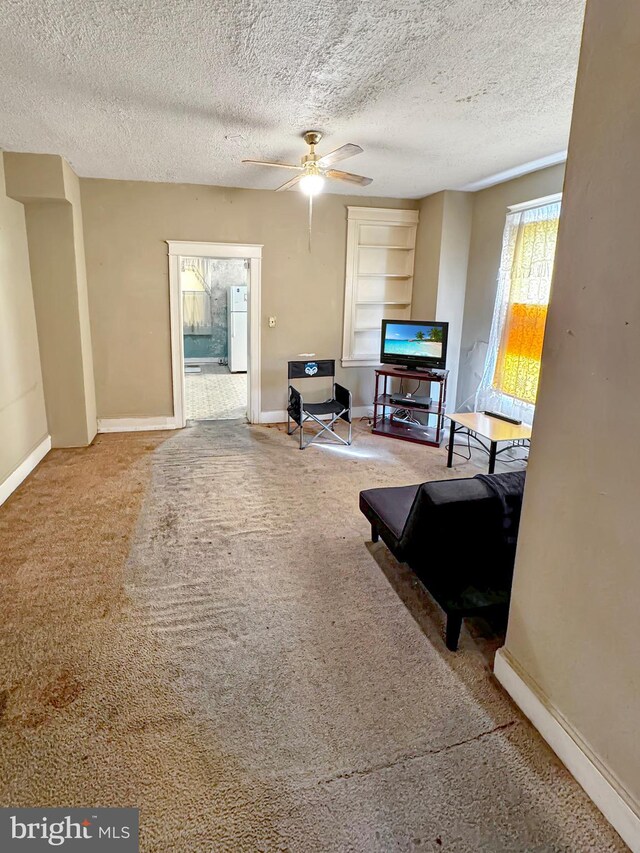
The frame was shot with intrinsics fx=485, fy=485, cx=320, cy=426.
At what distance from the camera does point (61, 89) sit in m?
2.69

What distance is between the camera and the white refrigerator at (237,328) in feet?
29.2

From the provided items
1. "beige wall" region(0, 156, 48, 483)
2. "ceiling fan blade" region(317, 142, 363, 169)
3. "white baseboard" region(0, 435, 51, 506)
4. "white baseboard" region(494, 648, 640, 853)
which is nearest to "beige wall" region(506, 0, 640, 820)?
"white baseboard" region(494, 648, 640, 853)

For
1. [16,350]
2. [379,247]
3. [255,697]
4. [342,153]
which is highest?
[342,153]

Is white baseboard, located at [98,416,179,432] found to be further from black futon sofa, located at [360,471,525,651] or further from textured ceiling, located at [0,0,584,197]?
black futon sofa, located at [360,471,525,651]

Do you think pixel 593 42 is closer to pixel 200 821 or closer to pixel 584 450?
pixel 584 450

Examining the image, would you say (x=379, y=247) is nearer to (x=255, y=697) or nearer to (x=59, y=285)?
(x=59, y=285)

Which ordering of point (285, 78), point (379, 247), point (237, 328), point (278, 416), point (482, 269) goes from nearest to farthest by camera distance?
point (285, 78)
point (482, 269)
point (379, 247)
point (278, 416)
point (237, 328)

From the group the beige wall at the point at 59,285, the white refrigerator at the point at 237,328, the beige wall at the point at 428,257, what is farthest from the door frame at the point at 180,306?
the white refrigerator at the point at 237,328

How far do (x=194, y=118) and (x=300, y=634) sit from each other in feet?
10.3

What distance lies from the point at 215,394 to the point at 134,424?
203 cm

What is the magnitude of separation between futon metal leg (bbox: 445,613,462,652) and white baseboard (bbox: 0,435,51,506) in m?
3.19

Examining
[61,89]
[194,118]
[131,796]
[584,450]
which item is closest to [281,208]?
[194,118]

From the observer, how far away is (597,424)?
1.45 m

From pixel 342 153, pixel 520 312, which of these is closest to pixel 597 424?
pixel 342 153
